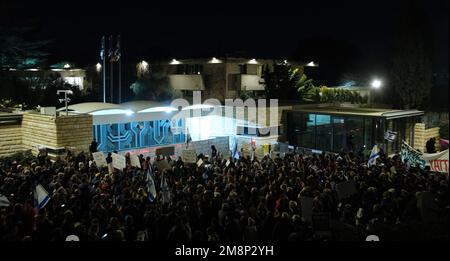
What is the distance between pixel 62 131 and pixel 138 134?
4490mm

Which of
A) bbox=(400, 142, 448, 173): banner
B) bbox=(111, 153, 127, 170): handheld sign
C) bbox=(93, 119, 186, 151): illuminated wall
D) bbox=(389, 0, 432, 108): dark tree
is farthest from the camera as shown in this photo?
bbox=(389, 0, 432, 108): dark tree

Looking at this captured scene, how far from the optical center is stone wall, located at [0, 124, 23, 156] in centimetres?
2145

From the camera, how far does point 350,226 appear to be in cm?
888

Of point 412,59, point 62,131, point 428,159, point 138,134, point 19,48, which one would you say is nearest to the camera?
point 428,159

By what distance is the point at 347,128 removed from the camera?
24.7 m

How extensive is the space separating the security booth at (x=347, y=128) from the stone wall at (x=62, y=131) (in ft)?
38.7

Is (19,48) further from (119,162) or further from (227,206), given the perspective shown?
(227,206)

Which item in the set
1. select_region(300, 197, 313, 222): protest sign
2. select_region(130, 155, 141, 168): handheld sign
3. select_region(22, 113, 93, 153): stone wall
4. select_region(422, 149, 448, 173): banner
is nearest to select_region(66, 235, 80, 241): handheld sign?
select_region(300, 197, 313, 222): protest sign

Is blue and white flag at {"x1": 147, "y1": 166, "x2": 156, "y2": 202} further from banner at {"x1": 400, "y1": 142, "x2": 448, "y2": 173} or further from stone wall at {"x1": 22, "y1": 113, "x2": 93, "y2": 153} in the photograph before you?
stone wall at {"x1": 22, "y1": 113, "x2": 93, "y2": 153}

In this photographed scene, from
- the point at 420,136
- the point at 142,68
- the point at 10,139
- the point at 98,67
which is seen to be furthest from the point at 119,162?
the point at 98,67

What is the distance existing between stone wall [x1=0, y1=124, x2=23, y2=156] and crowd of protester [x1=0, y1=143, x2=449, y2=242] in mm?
8023

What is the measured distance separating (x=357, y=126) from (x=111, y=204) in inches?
677

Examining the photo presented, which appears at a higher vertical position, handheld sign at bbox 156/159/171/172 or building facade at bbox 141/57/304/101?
building facade at bbox 141/57/304/101

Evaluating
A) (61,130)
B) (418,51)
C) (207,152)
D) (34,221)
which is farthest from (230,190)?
(418,51)
